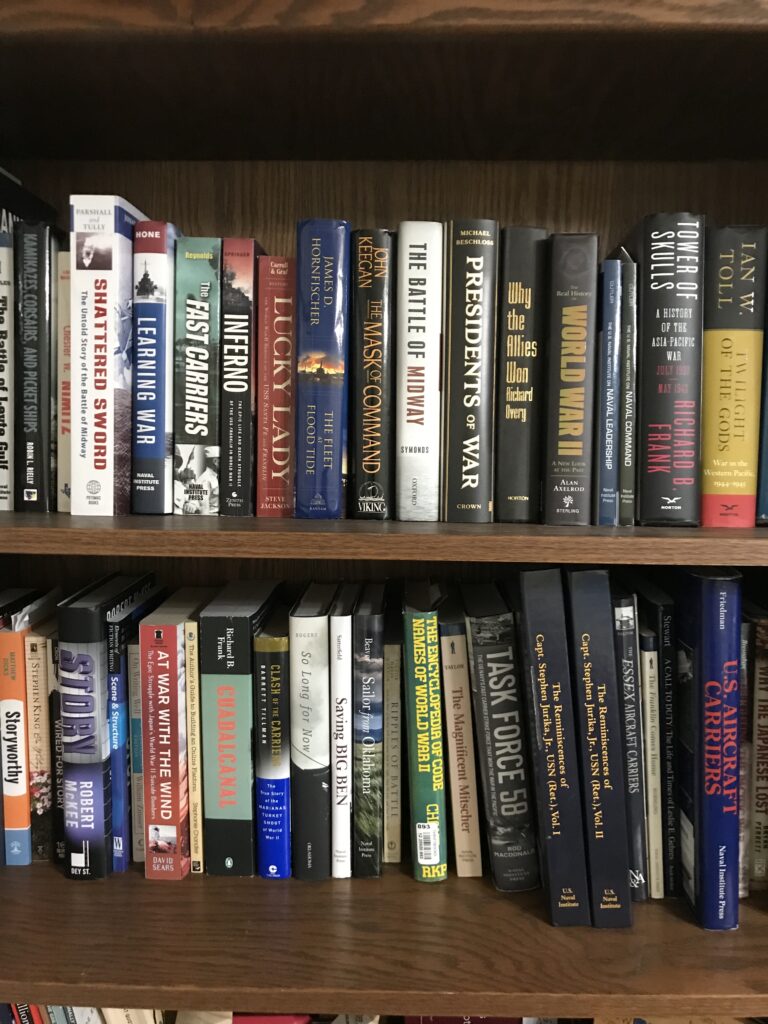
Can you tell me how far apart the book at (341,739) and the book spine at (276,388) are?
4.9 inches

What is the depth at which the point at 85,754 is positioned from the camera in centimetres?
76

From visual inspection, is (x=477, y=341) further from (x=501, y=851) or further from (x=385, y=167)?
(x=501, y=851)

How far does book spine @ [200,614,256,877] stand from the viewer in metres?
0.76

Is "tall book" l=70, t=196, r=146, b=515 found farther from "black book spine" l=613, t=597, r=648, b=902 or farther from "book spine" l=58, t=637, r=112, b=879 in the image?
"black book spine" l=613, t=597, r=648, b=902

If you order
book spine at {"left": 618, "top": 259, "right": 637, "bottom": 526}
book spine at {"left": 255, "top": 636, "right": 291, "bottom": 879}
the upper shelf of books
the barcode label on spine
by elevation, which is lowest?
the barcode label on spine

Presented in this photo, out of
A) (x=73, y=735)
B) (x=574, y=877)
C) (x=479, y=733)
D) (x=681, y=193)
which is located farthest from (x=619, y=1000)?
(x=681, y=193)

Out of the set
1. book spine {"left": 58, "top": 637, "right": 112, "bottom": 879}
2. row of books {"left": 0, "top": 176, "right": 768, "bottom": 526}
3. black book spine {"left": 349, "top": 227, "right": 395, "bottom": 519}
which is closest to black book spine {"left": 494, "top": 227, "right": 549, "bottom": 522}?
row of books {"left": 0, "top": 176, "right": 768, "bottom": 526}

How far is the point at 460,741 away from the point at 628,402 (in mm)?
365

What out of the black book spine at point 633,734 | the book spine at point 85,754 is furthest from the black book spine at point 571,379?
the book spine at point 85,754

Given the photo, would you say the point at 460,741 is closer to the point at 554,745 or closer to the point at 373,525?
the point at 554,745

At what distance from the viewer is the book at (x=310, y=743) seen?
0.76 metres

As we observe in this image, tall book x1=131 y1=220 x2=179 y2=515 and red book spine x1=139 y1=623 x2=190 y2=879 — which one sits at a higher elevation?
tall book x1=131 y1=220 x2=179 y2=515

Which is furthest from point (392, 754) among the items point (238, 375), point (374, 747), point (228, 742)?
point (238, 375)

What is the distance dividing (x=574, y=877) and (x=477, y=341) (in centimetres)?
50
